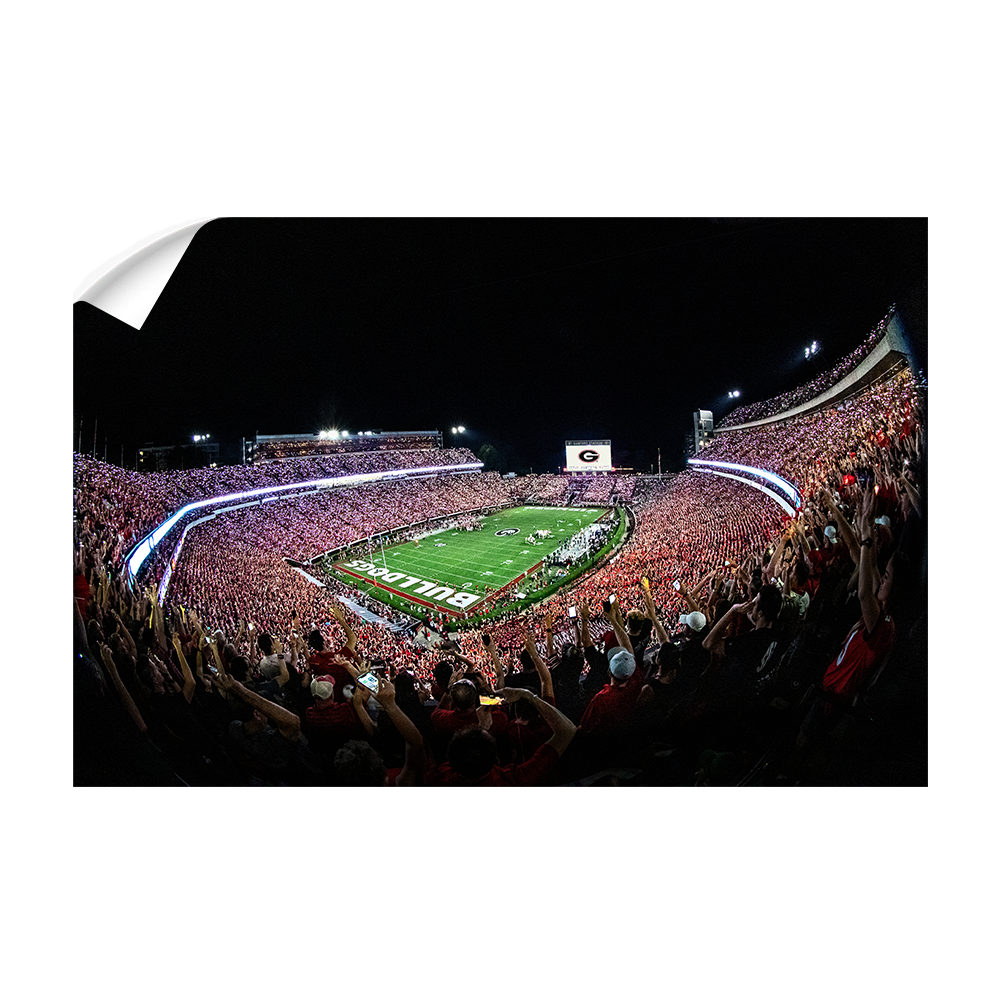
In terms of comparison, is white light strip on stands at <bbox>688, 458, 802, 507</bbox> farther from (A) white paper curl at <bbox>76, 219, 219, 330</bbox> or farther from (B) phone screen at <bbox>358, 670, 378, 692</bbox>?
(A) white paper curl at <bbox>76, 219, 219, 330</bbox>

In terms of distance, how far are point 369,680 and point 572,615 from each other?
1.95 meters

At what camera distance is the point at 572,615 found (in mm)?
3602

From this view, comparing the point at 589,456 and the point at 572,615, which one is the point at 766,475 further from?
the point at 572,615

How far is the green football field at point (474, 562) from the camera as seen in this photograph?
4145 mm

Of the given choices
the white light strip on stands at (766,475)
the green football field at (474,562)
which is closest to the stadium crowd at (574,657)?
the white light strip on stands at (766,475)

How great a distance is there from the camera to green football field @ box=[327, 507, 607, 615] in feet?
13.6

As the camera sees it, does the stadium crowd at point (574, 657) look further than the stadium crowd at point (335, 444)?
No

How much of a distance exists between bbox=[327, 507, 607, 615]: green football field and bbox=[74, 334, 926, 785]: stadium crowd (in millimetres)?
510

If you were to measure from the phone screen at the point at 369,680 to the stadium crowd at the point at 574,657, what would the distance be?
0.02 m

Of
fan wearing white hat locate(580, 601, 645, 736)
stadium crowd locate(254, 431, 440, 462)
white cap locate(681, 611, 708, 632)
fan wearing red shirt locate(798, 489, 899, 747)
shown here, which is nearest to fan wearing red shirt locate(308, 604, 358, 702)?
stadium crowd locate(254, 431, 440, 462)

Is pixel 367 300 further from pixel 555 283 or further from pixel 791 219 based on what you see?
pixel 791 219

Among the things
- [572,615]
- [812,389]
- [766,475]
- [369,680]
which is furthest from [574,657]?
[812,389]

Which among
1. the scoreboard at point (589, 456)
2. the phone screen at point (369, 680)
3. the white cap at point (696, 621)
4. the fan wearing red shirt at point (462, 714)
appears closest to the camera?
the fan wearing red shirt at point (462, 714)

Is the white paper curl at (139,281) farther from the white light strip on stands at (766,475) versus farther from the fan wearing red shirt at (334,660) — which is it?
the white light strip on stands at (766,475)
